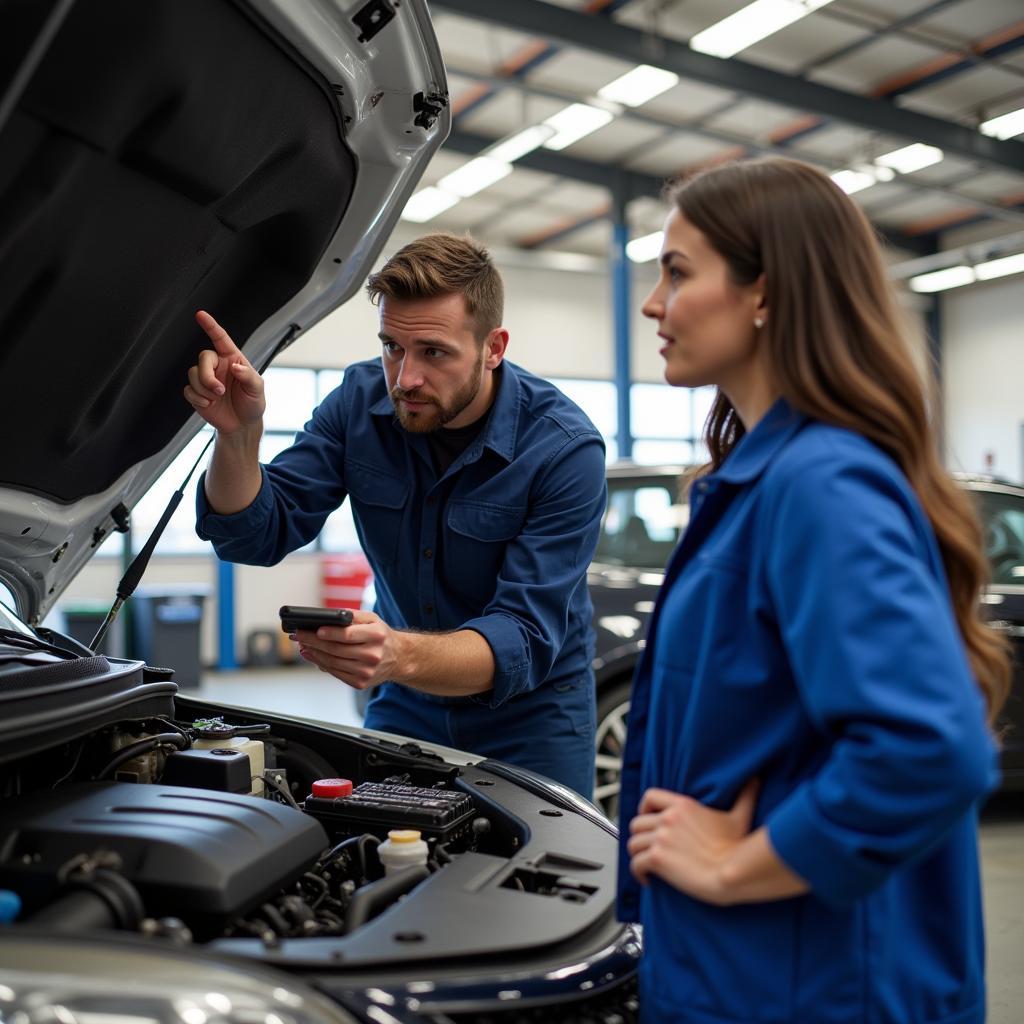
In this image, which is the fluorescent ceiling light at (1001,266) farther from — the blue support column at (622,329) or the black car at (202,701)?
the black car at (202,701)

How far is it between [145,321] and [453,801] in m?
0.88

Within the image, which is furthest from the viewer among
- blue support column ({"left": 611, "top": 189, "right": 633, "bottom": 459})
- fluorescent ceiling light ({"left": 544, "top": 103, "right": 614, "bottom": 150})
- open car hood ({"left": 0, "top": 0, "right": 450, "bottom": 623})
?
blue support column ({"left": 611, "top": 189, "right": 633, "bottom": 459})

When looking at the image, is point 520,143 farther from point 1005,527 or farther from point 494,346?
point 494,346

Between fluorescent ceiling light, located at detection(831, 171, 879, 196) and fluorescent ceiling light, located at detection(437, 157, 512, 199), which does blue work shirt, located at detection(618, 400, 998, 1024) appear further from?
fluorescent ceiling light, located at detection(831, 171, 879, 196)

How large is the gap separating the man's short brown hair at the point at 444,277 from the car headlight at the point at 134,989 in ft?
4.14

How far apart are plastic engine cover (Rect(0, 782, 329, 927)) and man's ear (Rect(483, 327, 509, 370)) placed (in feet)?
3.36

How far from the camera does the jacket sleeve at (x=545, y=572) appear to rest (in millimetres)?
1851

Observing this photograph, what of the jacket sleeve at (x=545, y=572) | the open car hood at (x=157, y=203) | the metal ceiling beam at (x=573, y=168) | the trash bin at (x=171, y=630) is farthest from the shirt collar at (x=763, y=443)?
the metal ceiling beam at (x=573, y=168)

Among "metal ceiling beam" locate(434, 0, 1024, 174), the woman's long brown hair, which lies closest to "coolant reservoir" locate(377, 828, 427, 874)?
the woman's long brown hair

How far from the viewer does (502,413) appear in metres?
2.09

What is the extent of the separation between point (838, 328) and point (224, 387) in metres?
1.14

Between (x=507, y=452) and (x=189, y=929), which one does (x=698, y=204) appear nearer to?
(x=189, y=929)

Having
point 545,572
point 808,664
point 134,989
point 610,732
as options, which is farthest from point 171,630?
point 808,664

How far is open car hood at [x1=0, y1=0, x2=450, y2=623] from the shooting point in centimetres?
121
